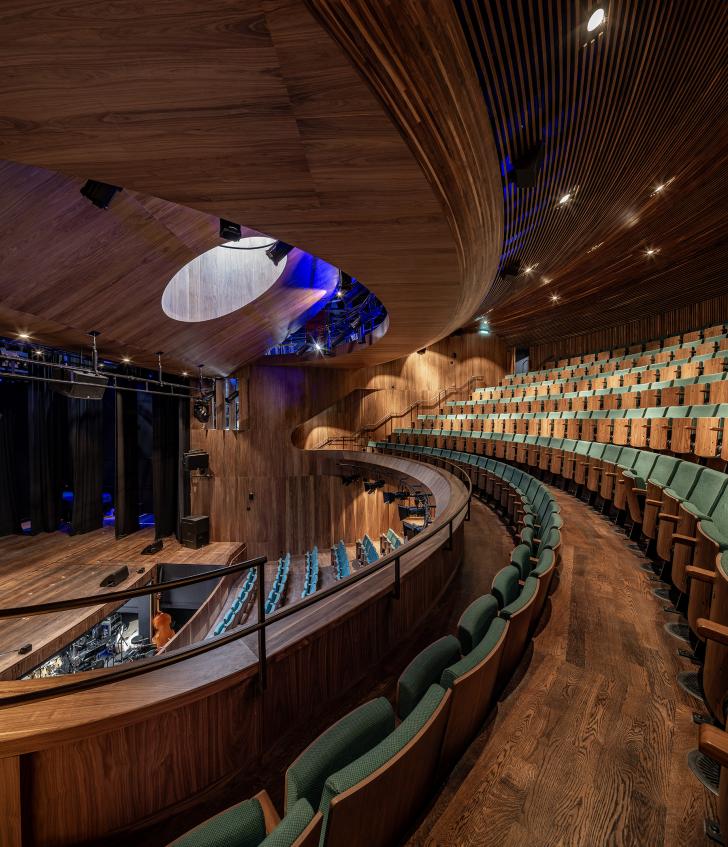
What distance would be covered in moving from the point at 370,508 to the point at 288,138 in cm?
363

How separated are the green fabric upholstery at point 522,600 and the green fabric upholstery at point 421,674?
0.09m

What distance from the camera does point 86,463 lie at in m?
3.79

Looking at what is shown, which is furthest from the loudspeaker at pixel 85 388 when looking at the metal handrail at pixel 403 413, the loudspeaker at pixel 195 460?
the metal handrail at pixel 403 413

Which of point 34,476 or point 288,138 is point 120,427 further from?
point 288,138

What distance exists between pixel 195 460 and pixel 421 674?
3.40 m

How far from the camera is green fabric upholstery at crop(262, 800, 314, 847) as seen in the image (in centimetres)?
29

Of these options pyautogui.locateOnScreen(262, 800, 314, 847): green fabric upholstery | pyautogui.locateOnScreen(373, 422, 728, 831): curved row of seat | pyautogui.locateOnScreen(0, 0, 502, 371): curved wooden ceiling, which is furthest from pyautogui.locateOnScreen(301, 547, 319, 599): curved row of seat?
pyautogui.locateOnScreen(262, 800, 314, 847): green fabric upholstery

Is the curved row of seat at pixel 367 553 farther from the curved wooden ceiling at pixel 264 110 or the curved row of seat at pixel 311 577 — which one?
the curved wooden ceiling at pixel 264 110

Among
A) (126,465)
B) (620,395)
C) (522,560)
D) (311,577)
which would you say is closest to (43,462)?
(126,465)

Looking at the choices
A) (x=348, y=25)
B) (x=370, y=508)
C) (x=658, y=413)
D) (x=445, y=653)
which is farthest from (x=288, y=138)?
(x=370, y=508)

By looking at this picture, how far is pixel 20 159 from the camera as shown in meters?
0.77

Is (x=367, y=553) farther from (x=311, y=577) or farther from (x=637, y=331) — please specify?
(x=637, y=331)

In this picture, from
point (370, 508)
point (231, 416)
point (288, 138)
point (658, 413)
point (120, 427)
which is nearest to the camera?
point (288, 138)

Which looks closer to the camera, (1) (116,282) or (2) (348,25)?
(2) (348,25)
